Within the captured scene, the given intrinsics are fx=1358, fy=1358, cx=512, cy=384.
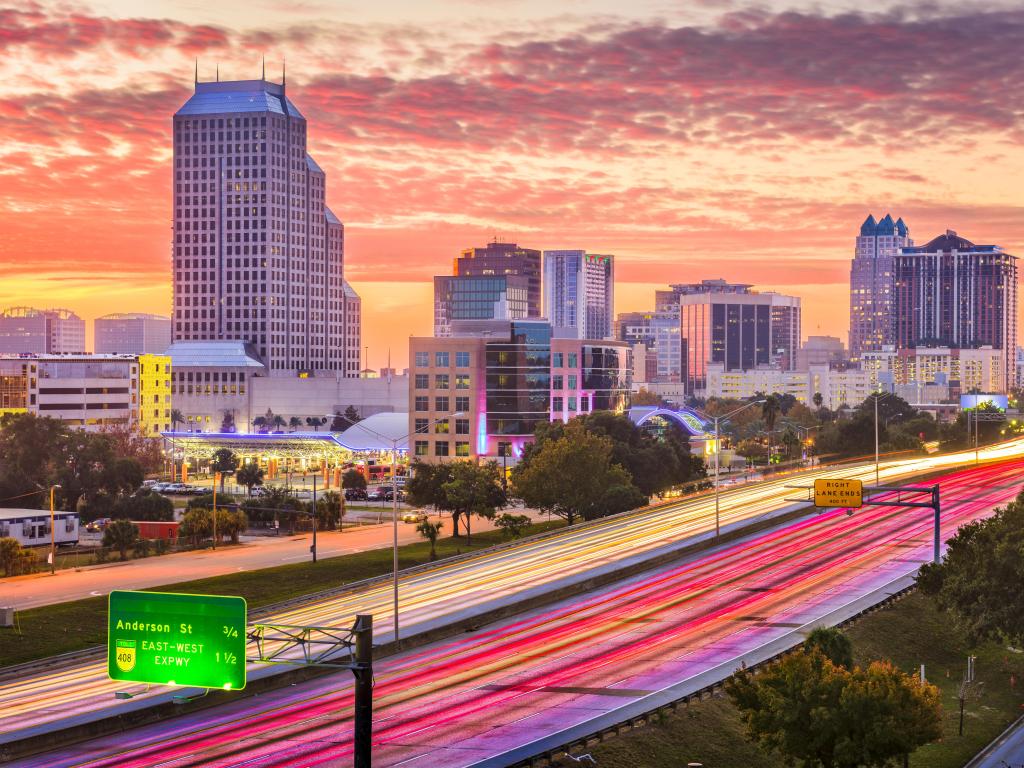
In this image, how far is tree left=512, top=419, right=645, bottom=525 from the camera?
338ft

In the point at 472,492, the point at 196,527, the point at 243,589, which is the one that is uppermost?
the point at 472,492

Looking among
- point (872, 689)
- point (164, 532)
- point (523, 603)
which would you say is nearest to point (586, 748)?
point (872, 689)

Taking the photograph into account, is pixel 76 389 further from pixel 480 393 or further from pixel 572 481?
pixel 572 481

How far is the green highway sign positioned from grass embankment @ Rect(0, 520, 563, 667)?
97.0 ft

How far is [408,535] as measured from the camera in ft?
354

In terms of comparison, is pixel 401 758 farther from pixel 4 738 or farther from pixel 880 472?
pixel 880 472

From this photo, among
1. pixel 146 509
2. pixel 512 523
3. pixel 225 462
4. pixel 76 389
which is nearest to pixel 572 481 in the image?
pixel 512 523

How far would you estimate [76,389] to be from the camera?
189m

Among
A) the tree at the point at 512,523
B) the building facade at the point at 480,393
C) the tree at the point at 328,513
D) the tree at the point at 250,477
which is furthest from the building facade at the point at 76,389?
the tree at the point at 512,523

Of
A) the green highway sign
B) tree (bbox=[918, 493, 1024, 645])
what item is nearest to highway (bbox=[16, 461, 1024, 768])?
tree (bbox=[918, 493, 1024, 645])

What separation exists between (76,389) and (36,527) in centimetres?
9729

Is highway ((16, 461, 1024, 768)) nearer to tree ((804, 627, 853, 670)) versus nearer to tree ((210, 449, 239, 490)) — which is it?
tree ((804, 627, 853, 670))

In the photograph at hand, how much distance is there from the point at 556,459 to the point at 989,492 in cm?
3388

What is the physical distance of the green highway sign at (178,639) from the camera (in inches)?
1192
